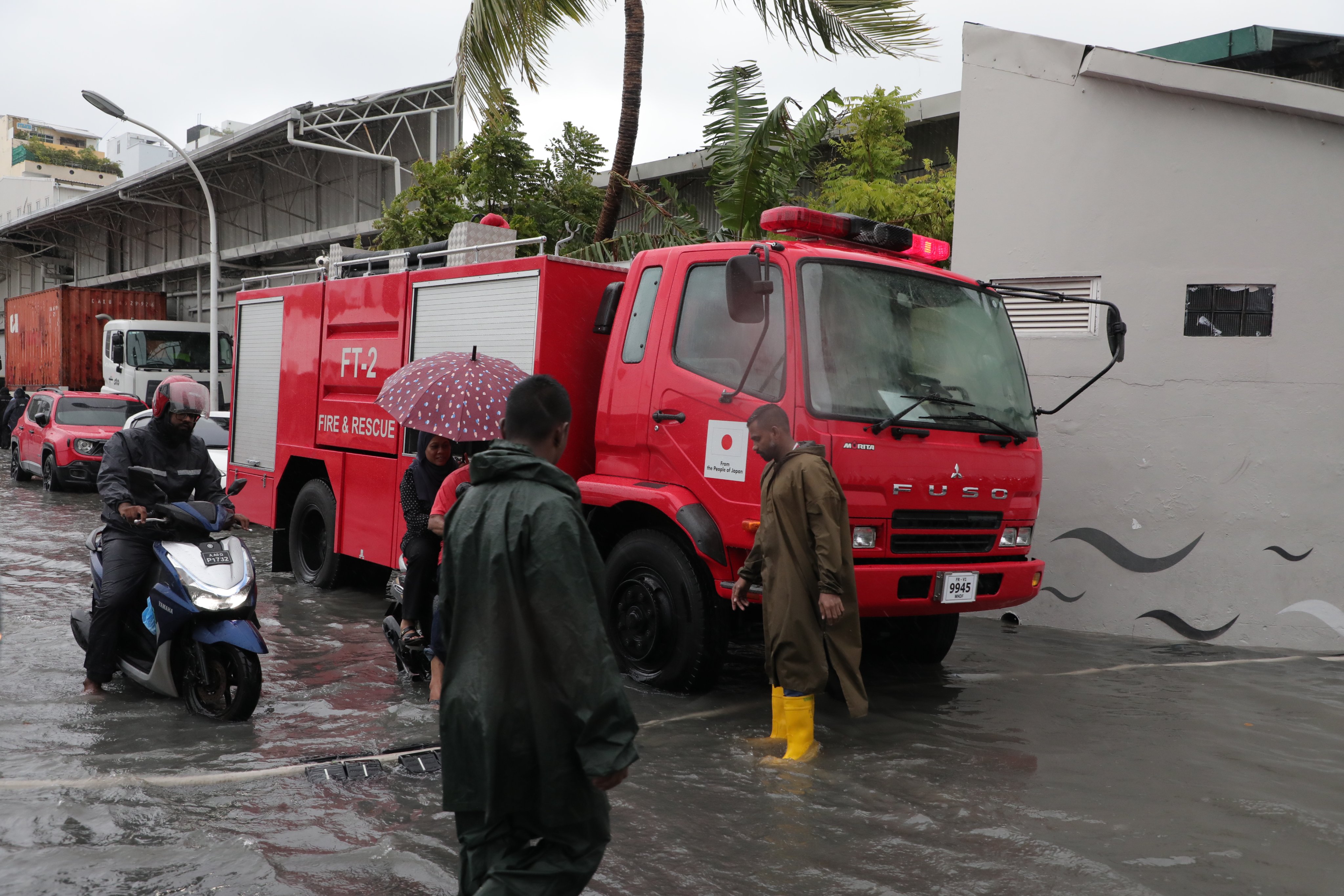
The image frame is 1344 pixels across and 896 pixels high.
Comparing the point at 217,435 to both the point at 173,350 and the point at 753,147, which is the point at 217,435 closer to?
the point at 753,147

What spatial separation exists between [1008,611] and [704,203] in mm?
10946

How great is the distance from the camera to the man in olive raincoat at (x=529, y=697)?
251 cm

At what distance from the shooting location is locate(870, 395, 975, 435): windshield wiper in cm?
554

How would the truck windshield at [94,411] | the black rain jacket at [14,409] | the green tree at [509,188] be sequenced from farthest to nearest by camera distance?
the black rain jacket at [14,409]
the truck windshield at [94,411]
the green tree at [509,188]

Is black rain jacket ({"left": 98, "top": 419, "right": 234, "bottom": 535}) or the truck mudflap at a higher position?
black rain jacket ({"left": 98, "top": 419, "right": 234, "bottom": 535})

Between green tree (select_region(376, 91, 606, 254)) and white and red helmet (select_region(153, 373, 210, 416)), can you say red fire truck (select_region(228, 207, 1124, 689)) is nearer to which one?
white and red helmet (select_region(153, 373, 210, 416))

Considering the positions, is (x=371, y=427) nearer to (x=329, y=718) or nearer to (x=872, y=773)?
(x=329, y=718)

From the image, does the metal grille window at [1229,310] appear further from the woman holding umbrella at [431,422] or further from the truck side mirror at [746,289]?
the woman holding umbrella at [431,422]

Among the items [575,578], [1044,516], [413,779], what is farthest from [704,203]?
[575,578]

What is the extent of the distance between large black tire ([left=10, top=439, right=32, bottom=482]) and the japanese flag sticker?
1689 centimetres

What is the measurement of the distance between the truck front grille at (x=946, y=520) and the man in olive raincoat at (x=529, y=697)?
333cm

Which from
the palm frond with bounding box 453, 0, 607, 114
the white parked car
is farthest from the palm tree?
the white parked car

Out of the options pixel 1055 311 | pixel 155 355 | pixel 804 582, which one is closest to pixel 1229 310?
pixel 1055 311

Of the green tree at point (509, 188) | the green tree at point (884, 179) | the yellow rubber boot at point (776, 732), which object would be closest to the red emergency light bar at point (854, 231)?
the yellow rubber boot at point (776, 732)
